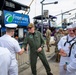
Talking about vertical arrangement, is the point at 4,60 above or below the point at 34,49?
above

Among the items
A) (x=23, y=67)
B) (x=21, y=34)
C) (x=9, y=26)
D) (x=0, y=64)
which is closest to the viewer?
(x=0, y=64)

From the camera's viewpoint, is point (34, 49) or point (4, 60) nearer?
point (4, 60)

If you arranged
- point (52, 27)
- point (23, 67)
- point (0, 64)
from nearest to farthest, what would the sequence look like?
point (0, 64), point (23, 67), point (52, 27)

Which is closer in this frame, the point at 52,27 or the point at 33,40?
the point at 33,40

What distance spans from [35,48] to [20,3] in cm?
1098

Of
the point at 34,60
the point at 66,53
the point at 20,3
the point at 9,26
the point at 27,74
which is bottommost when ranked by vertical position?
the point at 27,74

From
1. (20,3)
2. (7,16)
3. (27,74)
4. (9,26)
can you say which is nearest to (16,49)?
(9,26)

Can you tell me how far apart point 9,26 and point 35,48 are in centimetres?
232

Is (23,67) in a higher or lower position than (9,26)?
lower

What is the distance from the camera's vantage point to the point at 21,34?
15898 millimetres

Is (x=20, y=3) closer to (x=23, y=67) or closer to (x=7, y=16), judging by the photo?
(x=7, y=16)

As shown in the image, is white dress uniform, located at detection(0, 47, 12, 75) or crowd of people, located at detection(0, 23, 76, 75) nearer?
white dress uniform, located at detection(0, 47, 12, 75)

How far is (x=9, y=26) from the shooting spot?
4.86 meters

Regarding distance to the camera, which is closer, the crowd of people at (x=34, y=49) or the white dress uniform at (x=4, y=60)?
the white dress uniform at (x=4, y=60)
